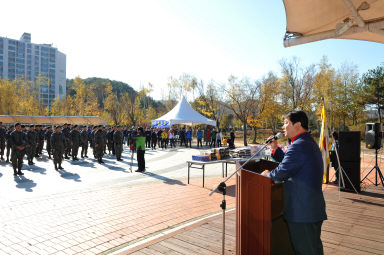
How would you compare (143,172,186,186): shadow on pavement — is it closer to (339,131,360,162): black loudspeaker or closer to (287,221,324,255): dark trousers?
(339,131,360,162): black loudspeaker

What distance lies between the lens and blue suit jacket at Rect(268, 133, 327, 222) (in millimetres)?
2438

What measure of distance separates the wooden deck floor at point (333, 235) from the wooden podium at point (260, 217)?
116 centimetres

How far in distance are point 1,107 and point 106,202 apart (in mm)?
51053

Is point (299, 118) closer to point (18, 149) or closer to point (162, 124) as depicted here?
point (18, 149)

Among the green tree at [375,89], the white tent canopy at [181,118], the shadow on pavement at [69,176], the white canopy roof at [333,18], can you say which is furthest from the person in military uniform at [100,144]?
the green tree at [375,89]

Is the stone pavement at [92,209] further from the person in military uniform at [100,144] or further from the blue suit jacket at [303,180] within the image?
the person in military uniform at [100,144]

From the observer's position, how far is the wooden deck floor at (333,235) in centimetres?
387

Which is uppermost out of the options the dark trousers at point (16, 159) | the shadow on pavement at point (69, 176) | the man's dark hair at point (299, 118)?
the man's dark hair at point (299, 118)

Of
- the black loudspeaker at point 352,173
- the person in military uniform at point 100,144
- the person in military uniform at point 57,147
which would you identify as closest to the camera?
the black loudspeaker at point 352,173

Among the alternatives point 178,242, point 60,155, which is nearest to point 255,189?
point 178,242

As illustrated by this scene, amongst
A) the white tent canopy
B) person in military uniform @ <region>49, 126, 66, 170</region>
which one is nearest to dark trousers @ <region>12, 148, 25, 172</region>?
person in military uniform @ <region>49, 126, 66, 170</region>

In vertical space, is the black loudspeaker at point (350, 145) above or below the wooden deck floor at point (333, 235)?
above

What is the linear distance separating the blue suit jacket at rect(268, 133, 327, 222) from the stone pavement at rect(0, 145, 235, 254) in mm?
2886

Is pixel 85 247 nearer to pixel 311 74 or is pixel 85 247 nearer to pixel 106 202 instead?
pixel 106 202
